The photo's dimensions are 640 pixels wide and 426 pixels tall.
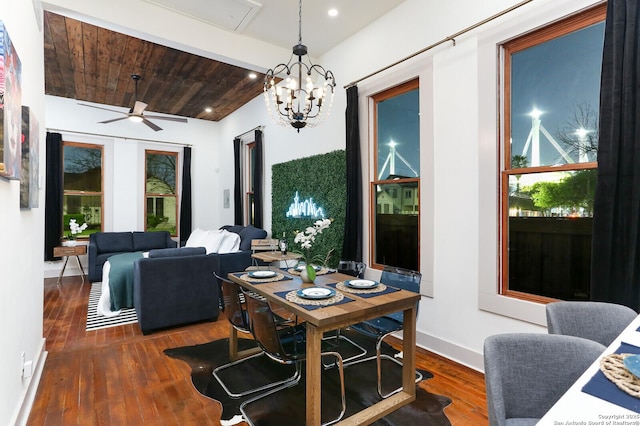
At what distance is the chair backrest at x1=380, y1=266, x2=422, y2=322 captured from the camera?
2709 mm

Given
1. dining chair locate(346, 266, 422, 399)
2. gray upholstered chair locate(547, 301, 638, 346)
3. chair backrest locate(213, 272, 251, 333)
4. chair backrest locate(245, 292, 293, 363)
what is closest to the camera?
gray upholstered chair locate(547, 301, 638, 346)

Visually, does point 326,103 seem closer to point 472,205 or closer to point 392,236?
point 392,236

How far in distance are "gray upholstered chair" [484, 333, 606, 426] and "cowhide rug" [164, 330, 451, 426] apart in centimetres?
102

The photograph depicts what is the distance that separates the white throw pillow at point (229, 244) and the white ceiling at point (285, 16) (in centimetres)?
317

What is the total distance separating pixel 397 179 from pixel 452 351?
6.11 ft

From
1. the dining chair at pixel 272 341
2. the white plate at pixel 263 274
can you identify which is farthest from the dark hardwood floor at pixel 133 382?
the white plate at pixel 263 274

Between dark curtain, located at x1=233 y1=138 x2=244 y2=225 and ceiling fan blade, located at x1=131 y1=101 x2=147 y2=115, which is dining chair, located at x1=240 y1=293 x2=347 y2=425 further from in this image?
dark curtain, located at x1=233 y1=138 x2=244 y2=225

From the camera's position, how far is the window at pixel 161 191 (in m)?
7.68

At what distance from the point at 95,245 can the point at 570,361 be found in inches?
285

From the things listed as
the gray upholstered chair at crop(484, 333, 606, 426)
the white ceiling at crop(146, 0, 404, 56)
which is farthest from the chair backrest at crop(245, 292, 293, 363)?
the white ceiling at crop(146, 0, 404, 56)

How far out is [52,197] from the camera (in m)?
6.32

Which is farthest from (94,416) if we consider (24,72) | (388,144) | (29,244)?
(388,144)

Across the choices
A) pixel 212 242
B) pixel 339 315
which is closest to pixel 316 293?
pixel 339 315

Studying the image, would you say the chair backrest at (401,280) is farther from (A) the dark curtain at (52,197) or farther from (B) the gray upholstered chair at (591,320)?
(A) the dark curtain at (52,197)
